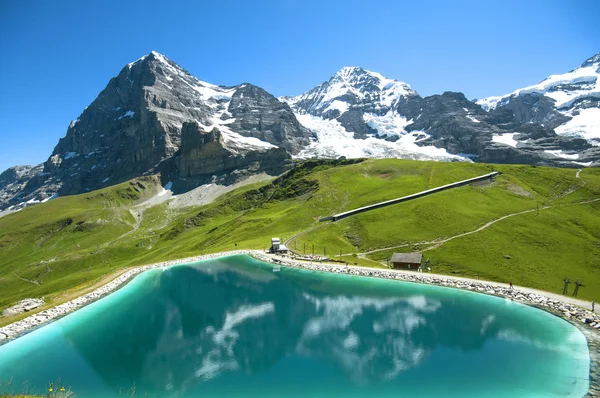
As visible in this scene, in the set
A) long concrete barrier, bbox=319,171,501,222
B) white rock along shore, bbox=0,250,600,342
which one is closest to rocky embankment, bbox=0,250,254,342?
white rock along shore, bbox=0,250,600,342

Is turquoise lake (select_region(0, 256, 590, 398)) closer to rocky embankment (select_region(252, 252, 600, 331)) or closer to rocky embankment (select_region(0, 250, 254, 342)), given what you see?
rocky embankment (select_region(0, 250, 254, 342))

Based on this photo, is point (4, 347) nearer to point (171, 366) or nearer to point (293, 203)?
point (171, 366)

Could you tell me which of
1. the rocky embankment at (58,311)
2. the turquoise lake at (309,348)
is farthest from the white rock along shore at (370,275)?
the turquoise lake at (309,348)

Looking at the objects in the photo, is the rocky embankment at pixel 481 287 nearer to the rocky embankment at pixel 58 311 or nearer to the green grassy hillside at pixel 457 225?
the green grassy hillside at pixel 457 225

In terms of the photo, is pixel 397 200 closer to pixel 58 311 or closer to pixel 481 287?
pixel 481 287

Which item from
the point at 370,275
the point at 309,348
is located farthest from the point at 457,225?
the point at 309,348

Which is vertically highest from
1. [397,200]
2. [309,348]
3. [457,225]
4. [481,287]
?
[397,200]
